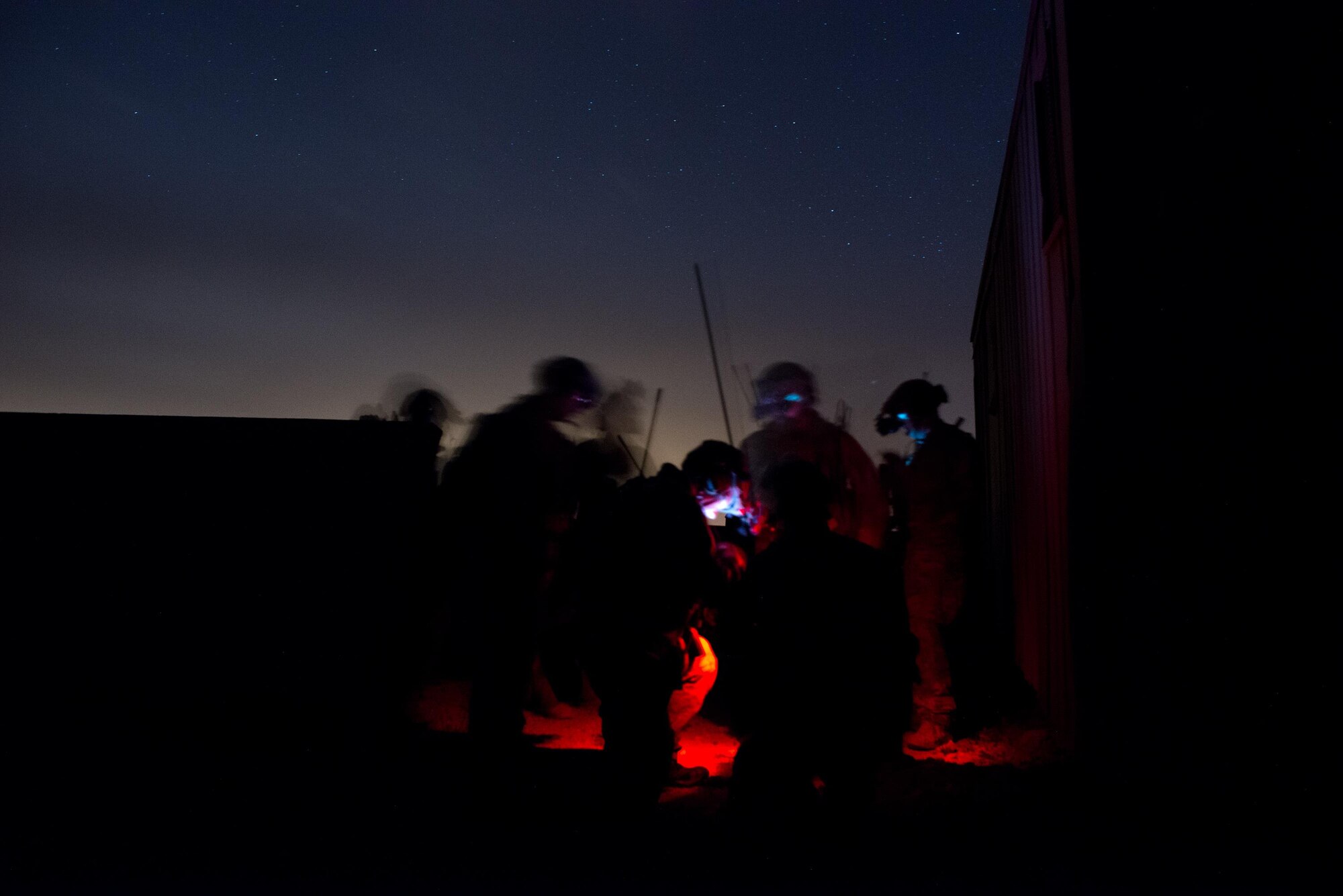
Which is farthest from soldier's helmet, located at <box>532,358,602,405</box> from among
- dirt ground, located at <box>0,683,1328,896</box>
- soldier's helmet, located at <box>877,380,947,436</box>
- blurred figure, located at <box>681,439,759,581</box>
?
soldier's helmet, located at <box>877,380,947,436</box>

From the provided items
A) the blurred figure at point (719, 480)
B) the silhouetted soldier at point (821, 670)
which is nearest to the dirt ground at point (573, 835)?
the silhouetted soldier at point (821, 670)

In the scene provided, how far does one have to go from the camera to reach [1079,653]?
3.38 m

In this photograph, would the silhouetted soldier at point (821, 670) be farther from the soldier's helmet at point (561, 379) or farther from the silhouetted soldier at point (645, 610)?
the soldier's helmet at point (561, 379)

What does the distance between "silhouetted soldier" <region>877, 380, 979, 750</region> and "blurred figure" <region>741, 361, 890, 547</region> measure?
0.26 m

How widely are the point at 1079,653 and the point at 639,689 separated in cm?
192

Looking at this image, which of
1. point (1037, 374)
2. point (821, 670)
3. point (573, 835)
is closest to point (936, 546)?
point (1037, 374)

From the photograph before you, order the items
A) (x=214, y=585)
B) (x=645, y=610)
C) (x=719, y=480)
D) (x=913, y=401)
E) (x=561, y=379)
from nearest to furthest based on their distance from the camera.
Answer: (x=645, y=610), (x=719, y=480), (x=561, y=379), (x=214, y=585), (x=913, y=401)

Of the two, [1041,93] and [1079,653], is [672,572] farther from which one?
[1041,93]

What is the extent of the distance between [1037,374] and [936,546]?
49.6 inches

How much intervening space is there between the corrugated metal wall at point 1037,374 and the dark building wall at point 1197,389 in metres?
0.19

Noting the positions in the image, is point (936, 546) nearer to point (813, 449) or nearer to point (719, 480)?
point (813, 449)

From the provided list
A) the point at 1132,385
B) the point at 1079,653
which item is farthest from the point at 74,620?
the point at 1132,385

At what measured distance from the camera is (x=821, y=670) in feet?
10.2

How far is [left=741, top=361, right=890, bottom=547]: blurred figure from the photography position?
4641 millimetres
